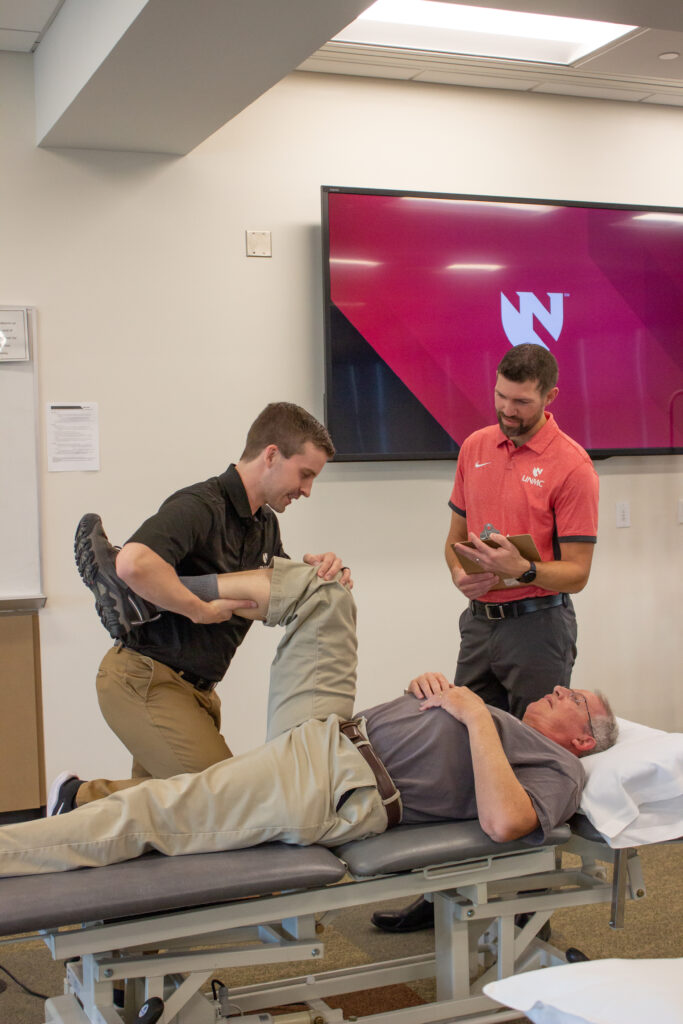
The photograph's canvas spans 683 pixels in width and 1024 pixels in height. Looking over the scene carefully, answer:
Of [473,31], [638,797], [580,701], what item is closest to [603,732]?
[580,701]

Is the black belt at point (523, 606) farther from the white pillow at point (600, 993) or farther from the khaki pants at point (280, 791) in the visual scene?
the white pillow at point (600, 993)

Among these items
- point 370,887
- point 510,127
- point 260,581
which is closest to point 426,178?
point 510,127

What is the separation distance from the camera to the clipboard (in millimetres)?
2541

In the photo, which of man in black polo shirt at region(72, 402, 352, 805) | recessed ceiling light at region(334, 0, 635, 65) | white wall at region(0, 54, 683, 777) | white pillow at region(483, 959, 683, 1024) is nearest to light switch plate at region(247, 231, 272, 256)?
white wall at region(0, 54, 683, 777)

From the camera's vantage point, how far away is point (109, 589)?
210cm

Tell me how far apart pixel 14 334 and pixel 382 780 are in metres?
2.08

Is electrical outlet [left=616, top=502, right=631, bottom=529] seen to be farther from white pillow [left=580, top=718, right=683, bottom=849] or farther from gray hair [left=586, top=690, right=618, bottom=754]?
white pillow [left=580, top=718, right=683, bottom=849]

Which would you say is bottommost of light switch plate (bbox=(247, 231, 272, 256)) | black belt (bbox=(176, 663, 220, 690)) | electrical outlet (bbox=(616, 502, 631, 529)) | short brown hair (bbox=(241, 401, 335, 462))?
black belt (bbox=(176, 663, 220, 690))

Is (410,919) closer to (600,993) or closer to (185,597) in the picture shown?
(185,597)

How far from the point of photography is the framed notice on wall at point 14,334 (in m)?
3.31

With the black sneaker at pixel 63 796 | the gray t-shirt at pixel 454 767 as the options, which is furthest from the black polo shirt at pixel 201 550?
the gray t-shirt at pixel 454 767

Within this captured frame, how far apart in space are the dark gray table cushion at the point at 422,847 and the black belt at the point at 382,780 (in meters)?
0.04

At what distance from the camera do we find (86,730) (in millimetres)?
3443

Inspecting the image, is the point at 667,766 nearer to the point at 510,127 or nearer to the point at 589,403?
the point at 589,403
